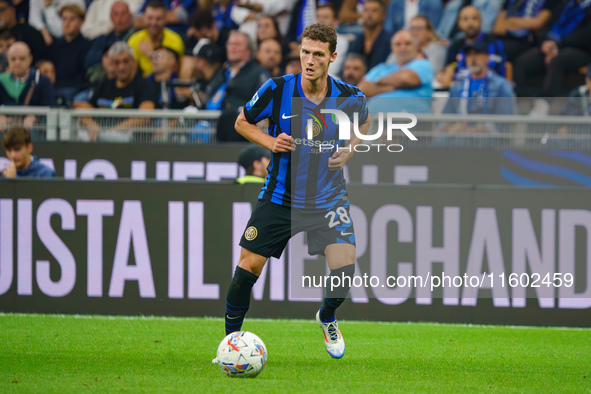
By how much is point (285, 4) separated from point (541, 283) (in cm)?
623

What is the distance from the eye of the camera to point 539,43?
1166 centimetres

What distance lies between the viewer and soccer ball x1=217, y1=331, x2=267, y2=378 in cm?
525

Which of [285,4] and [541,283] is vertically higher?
[285,4]

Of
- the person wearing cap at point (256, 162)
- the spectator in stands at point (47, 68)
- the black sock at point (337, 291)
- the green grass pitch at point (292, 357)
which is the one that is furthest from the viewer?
the spectator in stands at point (47, 68)

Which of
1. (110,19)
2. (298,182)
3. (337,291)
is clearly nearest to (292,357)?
(337,291)

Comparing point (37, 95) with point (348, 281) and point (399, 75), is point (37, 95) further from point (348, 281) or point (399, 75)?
point (348, 281)

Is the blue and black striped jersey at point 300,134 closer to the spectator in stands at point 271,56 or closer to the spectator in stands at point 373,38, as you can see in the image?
the spectator in stands at point 271,56

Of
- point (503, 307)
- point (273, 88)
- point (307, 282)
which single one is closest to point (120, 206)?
point (307, 282)

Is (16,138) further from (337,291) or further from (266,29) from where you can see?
(337,291)

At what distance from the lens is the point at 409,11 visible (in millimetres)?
12078

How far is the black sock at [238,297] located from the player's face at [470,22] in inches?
267

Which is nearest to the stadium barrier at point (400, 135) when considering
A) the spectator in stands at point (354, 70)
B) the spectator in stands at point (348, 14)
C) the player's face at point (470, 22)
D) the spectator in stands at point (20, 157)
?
the spectator in stands at point (354, 70)

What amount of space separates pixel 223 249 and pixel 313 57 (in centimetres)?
322

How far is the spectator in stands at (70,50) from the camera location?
12711 mm
